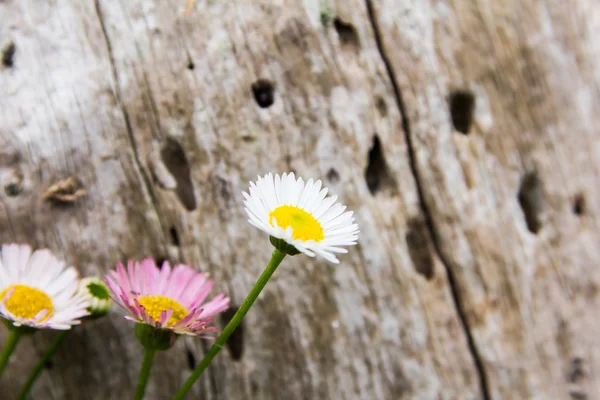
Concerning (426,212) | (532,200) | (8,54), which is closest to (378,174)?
(426,212)

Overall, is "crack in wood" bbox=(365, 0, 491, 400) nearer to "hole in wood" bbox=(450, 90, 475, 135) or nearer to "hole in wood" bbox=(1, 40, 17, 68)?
"hole in wood" bbox=(450, 90, 475, 135)

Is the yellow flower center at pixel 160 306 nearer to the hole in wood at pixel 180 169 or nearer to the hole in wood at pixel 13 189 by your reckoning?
the hole in wood at pixel 180 169

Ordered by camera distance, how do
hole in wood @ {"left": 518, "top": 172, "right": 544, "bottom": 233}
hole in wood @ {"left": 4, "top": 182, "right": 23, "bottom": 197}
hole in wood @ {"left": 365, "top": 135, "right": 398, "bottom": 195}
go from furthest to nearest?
hole in wood @ {"left": 518, "top": 172, "right": 544, "bottom": 233} < hole in wood @ {"left": 365, "top": 135, "right": 398, "bottom": 195} < hole in wood @ {"left": 4, "top": 182, "right": 23, "bottom": 197}

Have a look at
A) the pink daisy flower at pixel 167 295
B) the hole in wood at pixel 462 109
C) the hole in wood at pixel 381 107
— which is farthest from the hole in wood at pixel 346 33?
the pink daisy flower at pixel 167 295

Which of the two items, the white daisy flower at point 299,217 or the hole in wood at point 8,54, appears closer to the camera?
the white daisy flower at point 299,217

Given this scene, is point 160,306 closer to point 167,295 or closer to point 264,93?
point 167,295

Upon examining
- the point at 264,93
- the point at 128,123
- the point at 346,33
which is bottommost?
the point at 128,123

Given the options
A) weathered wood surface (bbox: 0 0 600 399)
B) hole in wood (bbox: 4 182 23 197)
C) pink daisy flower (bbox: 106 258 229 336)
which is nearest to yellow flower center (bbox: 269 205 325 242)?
pink daisy flower (bbox: 106 258 229 336)
